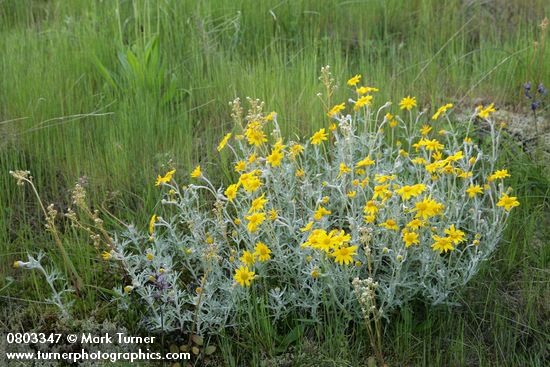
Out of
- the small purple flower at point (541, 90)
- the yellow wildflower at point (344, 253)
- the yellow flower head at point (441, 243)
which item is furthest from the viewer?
the small purple flower at point (541, 90)

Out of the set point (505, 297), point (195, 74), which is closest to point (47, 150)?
point (195, 74)

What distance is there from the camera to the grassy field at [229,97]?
2.79 metres

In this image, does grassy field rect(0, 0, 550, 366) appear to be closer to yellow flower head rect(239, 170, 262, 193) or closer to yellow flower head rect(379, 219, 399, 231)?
yellow flower head rect(379, 219, 399, 231)

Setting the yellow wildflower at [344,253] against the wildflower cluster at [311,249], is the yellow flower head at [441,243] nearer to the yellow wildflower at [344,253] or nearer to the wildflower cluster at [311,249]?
the wildflower cluster at [311,249]

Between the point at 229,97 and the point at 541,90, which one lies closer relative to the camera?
the point at 541,90

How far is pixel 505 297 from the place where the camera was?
A: 9.36 feet

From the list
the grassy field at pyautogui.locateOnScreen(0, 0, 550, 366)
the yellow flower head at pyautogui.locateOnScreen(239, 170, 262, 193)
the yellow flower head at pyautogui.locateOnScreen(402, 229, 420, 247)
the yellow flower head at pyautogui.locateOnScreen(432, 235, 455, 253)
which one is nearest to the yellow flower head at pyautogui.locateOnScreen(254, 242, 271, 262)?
the yellow flower head at pyautogui.locateOnScreen(239, 170, 262, 193)

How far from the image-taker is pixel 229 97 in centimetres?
400

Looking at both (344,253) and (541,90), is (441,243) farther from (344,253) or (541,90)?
(541,90)

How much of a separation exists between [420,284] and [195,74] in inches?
83.3

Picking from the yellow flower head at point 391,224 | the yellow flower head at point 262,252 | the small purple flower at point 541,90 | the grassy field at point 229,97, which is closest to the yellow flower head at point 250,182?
the yellow flower head at point 262,252

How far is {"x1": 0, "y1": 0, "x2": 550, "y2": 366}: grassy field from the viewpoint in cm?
279

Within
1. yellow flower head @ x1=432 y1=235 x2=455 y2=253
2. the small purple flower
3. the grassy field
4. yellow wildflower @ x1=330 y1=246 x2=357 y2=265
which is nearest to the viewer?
yellow wildflower @ x1=330 y1=246 x2=357 y2=265

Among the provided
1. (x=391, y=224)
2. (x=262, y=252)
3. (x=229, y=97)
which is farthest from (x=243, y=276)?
(x=229, y=97)
